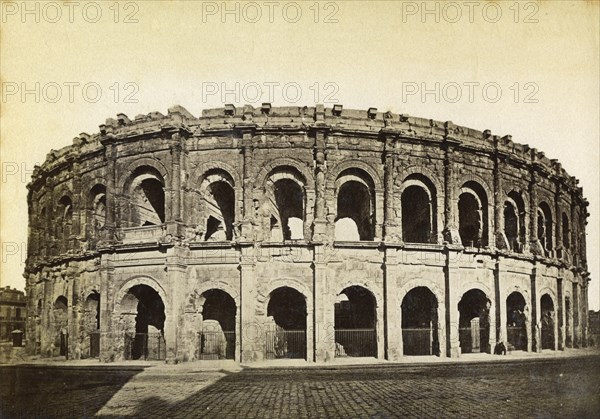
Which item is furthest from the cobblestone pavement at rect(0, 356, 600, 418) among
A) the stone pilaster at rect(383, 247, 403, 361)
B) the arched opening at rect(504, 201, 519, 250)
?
the arched opening at rect(504, 201, 519, 250)

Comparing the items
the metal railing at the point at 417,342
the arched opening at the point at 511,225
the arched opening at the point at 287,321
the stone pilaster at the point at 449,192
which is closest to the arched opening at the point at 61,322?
the arched opening at the point at 287,321

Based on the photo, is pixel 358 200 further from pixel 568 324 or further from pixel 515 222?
pixel 568 324

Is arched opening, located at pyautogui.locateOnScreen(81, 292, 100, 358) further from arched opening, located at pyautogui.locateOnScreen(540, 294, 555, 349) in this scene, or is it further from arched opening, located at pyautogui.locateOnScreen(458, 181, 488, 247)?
arched opening, located at pyautogui.locateOnScreen(540, 294, 555, 349)

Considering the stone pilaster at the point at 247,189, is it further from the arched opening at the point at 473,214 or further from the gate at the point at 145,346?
the arched opening at the point at 473,214

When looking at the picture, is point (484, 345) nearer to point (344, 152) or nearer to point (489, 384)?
point (489, 384)

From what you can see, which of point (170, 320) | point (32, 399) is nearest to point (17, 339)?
point (170, 320)

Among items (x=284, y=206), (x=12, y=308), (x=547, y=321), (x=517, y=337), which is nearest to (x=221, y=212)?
(x=284, y=206)
